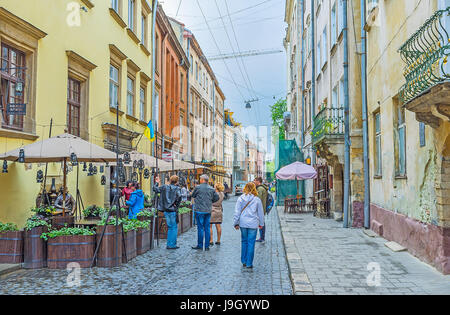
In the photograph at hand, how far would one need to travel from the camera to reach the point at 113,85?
17375 millimetres

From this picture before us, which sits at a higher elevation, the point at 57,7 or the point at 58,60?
the point at 57,7

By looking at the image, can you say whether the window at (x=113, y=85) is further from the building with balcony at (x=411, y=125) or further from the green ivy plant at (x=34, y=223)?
the building with balcony at (x=411, y=125)

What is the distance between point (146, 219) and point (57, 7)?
6.14 m

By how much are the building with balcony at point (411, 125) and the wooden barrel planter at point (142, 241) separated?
549cm

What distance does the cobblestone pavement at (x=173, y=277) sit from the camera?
6.52 metres

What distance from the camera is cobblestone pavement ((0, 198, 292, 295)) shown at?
6.52 metres

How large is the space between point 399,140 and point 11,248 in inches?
327

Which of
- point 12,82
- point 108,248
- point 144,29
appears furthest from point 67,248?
point 144,29

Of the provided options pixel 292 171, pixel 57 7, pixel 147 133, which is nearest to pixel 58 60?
pixel 57 7

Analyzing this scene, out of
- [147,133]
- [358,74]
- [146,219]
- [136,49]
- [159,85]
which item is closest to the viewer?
[146,219]

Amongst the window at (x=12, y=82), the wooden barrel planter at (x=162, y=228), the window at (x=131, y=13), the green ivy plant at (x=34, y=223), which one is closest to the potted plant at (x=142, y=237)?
the green ivy plant at (x=34, y=223)

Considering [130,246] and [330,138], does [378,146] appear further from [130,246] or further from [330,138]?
[130,246]
